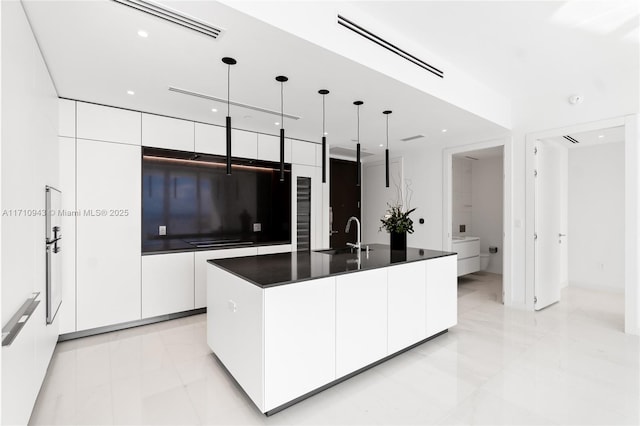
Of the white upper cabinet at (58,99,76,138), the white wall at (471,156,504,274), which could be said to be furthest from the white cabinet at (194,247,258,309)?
the white wall at (471,156,504,274)

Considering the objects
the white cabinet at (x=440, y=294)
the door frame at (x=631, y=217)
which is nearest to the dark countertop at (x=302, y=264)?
the white cabinet at (x=440, y=294)

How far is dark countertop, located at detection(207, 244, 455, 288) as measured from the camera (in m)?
2.08

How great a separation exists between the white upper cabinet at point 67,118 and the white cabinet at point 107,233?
125mm

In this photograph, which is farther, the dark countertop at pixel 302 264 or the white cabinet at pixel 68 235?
the white cabinet at pixel 68 235

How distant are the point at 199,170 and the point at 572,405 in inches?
176

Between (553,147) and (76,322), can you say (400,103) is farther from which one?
(76,322)

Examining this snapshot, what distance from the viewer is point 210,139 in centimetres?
413

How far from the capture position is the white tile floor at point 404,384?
6.56 feet

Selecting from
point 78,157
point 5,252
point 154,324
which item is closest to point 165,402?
point 5,252

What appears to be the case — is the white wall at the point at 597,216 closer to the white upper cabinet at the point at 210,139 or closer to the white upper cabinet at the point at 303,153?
the white upper cabinet at the point at 303,153

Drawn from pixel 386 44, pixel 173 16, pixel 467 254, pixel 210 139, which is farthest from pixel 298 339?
pixel 467 254

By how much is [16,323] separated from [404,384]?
7.89 feet

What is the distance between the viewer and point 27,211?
187cm

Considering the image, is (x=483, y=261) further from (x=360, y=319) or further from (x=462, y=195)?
(x=360, y=319)
